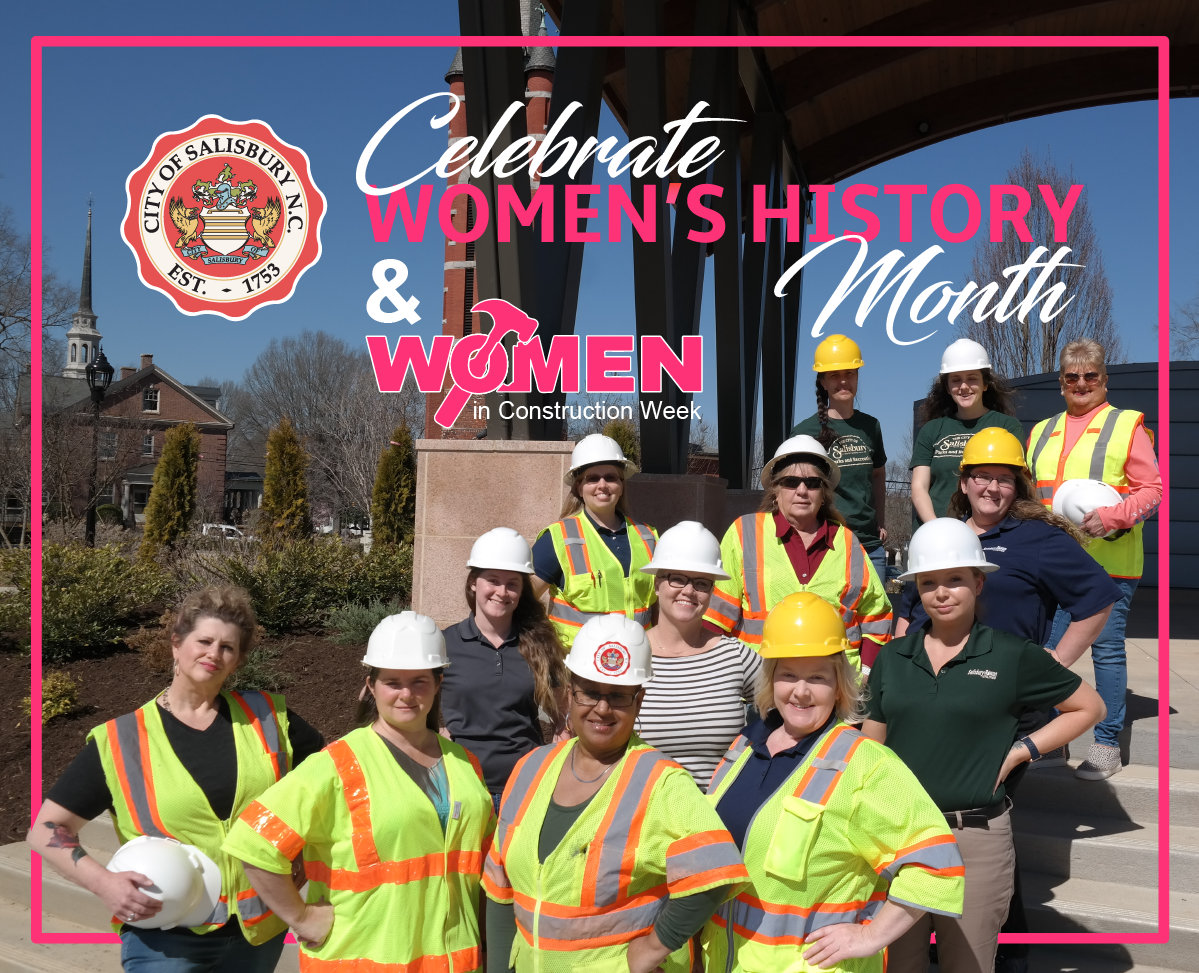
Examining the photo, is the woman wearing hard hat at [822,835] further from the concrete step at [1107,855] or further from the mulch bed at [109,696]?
the mulch bed at [109,696]

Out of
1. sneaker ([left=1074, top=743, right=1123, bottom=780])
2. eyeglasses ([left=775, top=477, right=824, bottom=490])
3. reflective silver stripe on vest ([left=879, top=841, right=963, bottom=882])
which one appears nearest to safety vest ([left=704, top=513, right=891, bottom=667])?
eyeglasses ([left=775, top=477, right=824, bottom=490])

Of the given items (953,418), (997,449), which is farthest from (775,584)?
(953,418)

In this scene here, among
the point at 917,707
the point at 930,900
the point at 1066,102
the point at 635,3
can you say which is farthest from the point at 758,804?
the point at 1066,102

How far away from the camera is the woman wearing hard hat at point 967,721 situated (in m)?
2.86

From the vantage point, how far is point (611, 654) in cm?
246

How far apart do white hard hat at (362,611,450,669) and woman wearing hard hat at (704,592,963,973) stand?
0.88 m

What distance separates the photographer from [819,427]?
489 cm

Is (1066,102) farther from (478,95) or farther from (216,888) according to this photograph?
(216,888)

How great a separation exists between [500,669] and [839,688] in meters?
1.24

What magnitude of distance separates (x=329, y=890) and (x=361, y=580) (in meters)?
8.10

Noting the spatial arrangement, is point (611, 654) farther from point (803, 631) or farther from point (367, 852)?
point (367, 852)

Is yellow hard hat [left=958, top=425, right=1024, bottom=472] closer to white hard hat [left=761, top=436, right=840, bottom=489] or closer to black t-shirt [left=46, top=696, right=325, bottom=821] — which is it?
white hard hat [left=761, top=436, right=840, bottom=489]

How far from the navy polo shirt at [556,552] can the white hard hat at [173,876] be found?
5.87 ft

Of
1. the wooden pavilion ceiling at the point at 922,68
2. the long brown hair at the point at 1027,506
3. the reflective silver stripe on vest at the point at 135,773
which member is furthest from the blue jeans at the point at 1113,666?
the wooden pavilion ceiling at the point at 922,68
